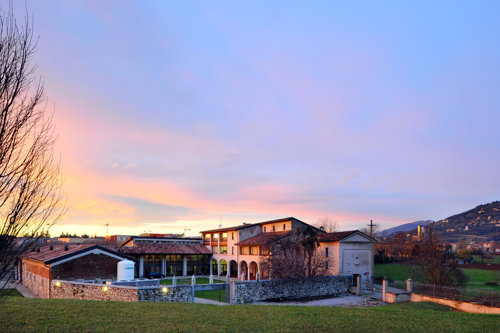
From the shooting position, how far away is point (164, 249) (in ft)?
Answer: 151

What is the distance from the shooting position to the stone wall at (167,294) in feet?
58.2

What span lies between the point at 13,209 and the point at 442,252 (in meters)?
32.8

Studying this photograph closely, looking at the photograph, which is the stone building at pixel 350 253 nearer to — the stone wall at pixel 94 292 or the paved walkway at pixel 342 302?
the paved walkway at pixel 342 302

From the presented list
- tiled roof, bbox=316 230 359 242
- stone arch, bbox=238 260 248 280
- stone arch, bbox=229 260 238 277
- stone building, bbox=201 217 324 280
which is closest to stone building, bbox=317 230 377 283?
tiled roof, bbox=316 230 359 242

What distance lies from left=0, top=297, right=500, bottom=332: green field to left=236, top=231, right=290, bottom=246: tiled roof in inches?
925

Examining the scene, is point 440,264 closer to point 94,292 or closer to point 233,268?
point 94,292

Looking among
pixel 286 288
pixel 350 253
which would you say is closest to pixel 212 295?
pixel 286 288

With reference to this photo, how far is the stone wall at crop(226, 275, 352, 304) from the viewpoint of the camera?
25.0m

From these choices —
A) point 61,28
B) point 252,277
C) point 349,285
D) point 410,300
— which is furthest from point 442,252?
point 61,28

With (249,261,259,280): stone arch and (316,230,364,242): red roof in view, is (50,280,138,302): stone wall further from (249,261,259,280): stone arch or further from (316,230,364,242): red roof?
(249,261,259,280): stone arch

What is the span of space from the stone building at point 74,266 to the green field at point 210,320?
12816 millimetres

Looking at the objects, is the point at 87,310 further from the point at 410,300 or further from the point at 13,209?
the point at 410,300

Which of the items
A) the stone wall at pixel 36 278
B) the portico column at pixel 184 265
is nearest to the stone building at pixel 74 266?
the stone wall at pixel 36 278

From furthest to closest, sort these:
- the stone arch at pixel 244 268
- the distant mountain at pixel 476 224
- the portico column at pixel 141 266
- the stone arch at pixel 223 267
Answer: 1. the distant mountain at pixel 476 224
2. the stone arch at pixel 223 267
3. the stone arch at pixel 244 268
4. the portico column at pixel 141 266
